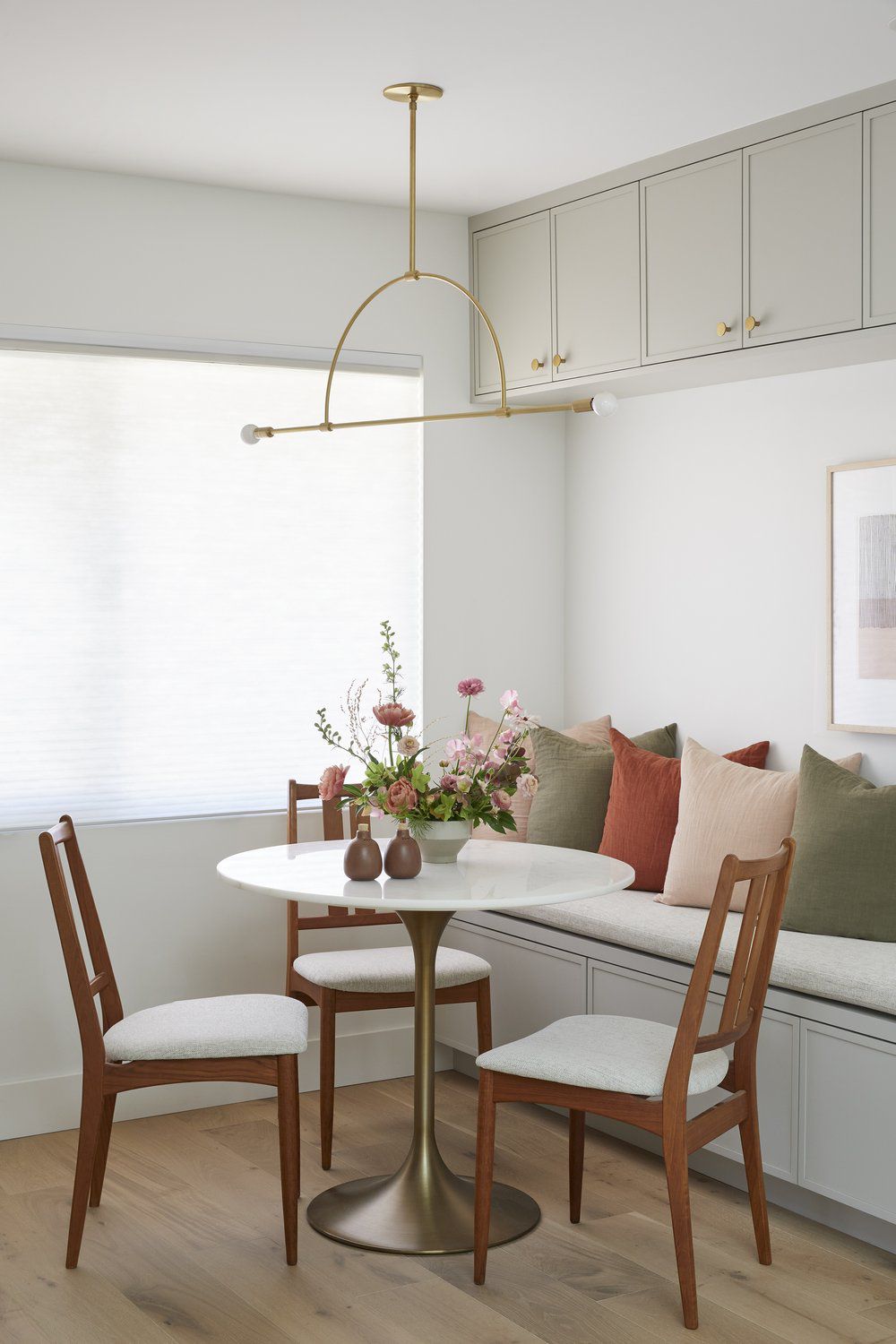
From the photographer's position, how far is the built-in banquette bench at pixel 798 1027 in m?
2.88

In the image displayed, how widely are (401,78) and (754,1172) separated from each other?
8.52 feet

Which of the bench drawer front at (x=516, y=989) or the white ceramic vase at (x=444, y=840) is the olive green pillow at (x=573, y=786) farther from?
the white ceramic vase at (x=444, y=840)

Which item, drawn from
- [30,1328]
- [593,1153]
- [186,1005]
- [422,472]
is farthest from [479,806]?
[422,472]

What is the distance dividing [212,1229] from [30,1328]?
0.54 meters

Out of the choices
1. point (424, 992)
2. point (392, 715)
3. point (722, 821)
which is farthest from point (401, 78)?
point (424, 992)

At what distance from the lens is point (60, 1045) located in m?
3.85

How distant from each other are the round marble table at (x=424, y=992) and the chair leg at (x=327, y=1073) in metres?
0.20

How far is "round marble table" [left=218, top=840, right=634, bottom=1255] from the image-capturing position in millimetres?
2875

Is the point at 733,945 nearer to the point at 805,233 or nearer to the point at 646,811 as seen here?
the point at 646,811

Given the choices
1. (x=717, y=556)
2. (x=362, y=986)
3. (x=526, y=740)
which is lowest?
(x=362, y=986)

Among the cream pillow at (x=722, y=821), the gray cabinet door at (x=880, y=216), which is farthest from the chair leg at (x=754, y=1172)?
the gray cabinet door at (x=880, y=216)

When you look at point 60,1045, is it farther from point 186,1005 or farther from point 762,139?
point 762,139

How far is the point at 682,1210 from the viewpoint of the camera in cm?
259

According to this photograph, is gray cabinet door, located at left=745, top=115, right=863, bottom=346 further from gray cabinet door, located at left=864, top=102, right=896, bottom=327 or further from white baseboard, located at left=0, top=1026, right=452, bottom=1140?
white baseboard, located at left=0, top=1026, right=452, bottom=1140
